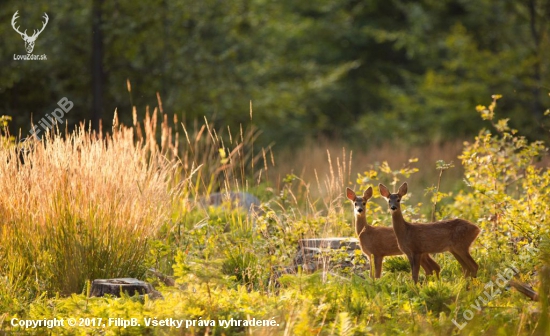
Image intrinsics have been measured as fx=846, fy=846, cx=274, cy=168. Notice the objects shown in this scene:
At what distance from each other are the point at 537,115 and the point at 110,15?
9160 millimetres

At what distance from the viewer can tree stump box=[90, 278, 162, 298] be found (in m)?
6.70

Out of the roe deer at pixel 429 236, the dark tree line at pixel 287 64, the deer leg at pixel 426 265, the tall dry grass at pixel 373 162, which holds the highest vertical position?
the dark tree line at pixel 287 64

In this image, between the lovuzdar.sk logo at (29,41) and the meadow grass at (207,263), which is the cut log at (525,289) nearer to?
the meadow grass at (207,263)

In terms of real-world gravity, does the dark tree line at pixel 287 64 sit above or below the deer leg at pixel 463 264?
above

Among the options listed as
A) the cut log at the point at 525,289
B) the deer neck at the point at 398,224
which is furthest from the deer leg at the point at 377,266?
the cut log at the point at 525,289

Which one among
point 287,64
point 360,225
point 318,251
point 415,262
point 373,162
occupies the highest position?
point 287,64

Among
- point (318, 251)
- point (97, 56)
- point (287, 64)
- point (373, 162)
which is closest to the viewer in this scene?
point (318, 251)

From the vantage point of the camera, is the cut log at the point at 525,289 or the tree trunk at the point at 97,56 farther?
the tree trunk at the point at 97,56

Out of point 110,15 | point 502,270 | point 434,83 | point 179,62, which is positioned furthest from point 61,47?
point 502,270

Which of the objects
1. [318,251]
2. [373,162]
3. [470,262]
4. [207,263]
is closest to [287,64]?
[373,162]

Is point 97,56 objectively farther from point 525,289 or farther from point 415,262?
point 525,289

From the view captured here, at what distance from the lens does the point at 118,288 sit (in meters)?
6.71

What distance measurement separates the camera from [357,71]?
2684cm

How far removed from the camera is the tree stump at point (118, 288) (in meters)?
6.70
